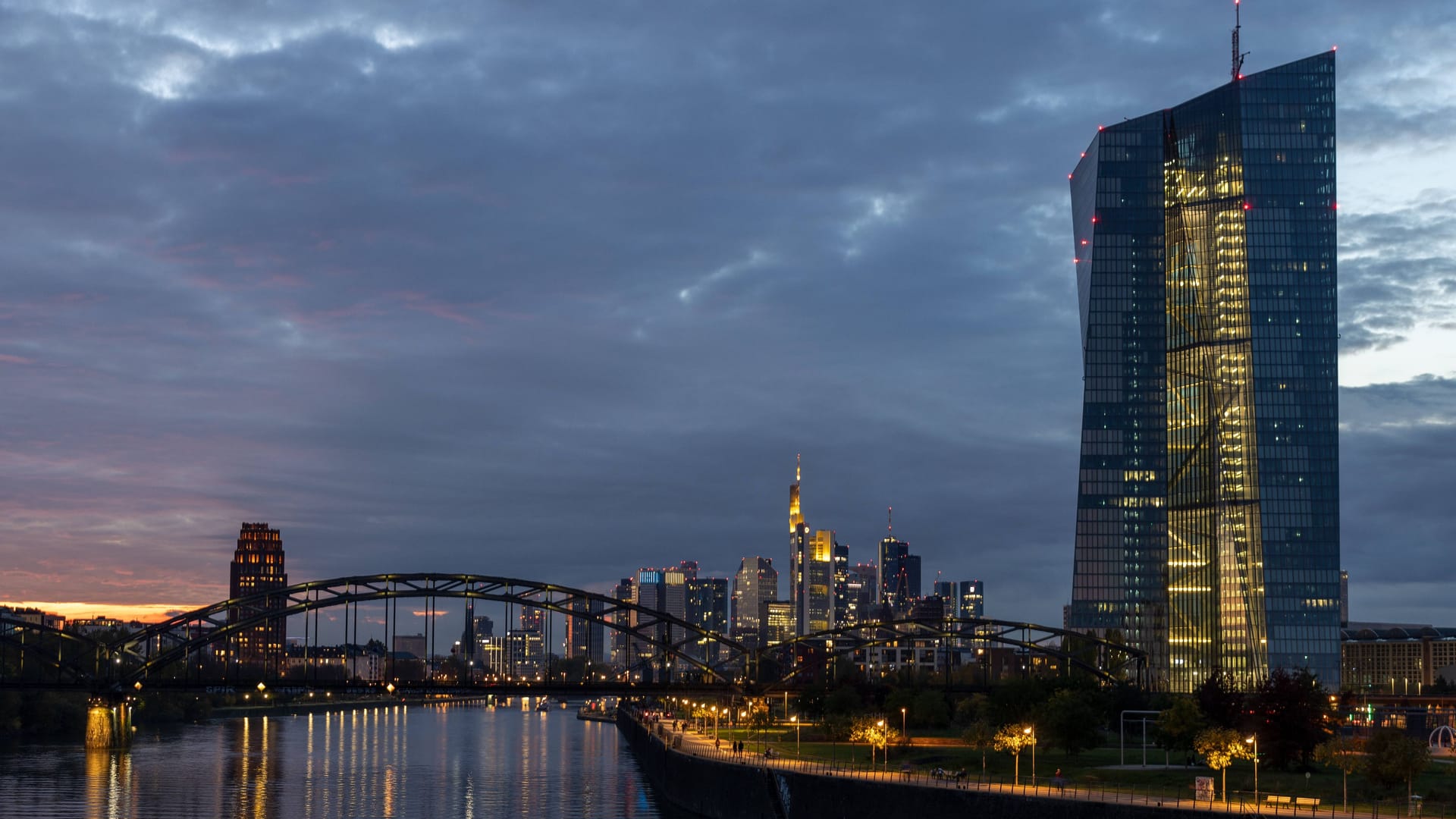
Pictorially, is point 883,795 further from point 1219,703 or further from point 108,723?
point 108,723

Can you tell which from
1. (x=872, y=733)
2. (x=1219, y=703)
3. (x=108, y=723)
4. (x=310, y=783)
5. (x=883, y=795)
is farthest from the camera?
(x=108, y=723)

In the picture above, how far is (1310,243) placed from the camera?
192 metres

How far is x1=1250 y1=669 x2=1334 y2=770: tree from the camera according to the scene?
93688 mm

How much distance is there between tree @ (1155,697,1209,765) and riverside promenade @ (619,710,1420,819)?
19336mm

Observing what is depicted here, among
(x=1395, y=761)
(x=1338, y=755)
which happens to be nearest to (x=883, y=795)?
(x=1395, y=761)

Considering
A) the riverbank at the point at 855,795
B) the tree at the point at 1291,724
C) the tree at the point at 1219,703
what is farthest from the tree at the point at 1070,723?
the riverbank at the point at 855,795

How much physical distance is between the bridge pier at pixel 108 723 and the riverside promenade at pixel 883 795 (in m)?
65.7

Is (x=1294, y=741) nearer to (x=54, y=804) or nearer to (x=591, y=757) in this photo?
(x=54, y=804)

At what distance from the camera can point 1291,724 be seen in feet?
308

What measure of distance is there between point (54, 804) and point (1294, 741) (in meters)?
80.3

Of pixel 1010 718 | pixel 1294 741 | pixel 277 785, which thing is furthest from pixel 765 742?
pixel 1294 741

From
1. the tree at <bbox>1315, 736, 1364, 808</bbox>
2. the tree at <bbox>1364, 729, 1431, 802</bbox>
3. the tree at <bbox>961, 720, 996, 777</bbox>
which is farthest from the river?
the tree at <bbox>1364, 729, 1431, 802</bbox>

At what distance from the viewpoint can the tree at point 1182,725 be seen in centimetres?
10425

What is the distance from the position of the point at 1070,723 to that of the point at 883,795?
29.6m
